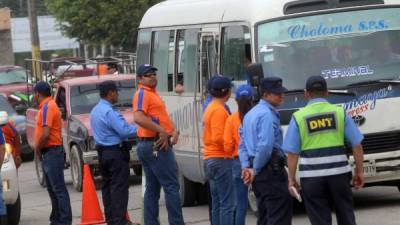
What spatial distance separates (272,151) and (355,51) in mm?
3774

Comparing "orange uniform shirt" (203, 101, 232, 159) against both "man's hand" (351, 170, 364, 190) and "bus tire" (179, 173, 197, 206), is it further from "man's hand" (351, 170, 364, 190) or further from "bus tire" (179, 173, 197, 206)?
"bus tire" (179, 173, 197, 206)

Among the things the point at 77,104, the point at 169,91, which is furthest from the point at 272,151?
the point at 77,104

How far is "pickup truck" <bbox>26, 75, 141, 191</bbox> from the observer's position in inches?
709

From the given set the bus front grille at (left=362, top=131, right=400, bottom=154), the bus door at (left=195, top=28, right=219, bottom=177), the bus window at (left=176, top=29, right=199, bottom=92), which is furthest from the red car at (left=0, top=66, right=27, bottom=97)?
the bus front grille at (left=362, top=131, right=400, bottom=154)

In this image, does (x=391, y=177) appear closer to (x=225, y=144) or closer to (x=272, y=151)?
(x=225, y=144)

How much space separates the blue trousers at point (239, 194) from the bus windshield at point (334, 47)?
84.1 inches

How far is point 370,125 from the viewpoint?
40.5ft

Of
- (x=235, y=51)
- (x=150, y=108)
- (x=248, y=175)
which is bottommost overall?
(x=248, y=175)

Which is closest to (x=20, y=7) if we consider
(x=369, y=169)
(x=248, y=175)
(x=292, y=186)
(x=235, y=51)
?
(x=235, y=51)

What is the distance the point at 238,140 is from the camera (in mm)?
10250

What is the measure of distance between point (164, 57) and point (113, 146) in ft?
11.1

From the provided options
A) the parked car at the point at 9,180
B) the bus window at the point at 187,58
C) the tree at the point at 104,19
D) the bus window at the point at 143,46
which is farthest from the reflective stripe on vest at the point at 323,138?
the tree at the point at 104,19

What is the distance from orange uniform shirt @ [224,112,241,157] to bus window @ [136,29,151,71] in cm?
542

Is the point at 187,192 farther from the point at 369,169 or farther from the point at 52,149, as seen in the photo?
the point at 369,169
